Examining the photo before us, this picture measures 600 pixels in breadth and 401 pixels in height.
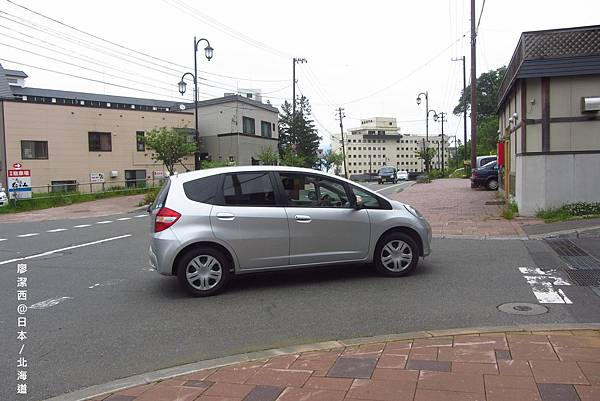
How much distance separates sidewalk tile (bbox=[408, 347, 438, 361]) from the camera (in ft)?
14.1

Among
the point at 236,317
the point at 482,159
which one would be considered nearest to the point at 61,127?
the point at 482,159

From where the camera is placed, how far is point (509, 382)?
3.72 metres

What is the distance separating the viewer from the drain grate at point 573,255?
27.0 feet

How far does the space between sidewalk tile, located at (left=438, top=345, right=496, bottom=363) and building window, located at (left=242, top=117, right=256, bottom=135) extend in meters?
39.5

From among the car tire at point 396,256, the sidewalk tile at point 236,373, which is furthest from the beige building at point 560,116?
the sidewalk tile at point 236,373

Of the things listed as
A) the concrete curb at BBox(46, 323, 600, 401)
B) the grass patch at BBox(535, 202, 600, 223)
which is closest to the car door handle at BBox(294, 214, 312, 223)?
the concrete curb at BBox(46, 323, 600, 401)

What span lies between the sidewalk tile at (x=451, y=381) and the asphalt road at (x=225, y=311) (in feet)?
4.45

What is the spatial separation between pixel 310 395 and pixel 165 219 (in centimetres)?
373

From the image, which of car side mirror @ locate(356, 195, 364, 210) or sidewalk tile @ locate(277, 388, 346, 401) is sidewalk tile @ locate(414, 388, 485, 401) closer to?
sidewalk tile @ locate(277, 388, 346, 401)

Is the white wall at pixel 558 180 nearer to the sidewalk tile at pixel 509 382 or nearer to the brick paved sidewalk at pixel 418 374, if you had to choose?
the brick paved sidewalk at pixel 418 374

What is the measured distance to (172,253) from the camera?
21.9 ft

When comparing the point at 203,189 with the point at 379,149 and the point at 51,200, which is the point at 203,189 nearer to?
the point at 51,200

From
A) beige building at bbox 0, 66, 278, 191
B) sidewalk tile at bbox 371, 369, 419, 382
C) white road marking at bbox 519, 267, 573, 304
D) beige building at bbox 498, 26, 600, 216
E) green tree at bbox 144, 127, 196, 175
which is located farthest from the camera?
beige building at bbox 0, 66, 278, 191

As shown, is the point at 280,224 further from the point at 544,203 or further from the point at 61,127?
the point at 61,127
